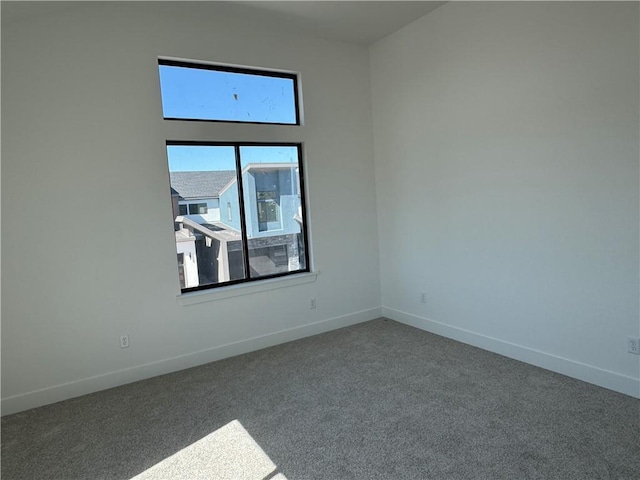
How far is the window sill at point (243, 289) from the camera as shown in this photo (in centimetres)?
350

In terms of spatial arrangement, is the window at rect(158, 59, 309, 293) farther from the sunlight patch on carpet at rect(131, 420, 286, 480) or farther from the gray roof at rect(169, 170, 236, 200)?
the sunlight patch on carpet at rect(131, 420, 286, 480)

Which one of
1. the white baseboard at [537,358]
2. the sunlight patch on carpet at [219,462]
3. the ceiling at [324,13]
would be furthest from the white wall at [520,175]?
the sunlight patch on carpet at [219,462]

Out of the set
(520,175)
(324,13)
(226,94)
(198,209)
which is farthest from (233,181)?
(520,175)

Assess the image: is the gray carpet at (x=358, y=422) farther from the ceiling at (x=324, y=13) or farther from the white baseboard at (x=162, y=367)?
the ceiling at (x=324, y=13)

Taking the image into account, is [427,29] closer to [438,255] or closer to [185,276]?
[438,255]

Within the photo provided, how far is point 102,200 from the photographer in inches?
123

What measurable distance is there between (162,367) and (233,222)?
4.62 feet

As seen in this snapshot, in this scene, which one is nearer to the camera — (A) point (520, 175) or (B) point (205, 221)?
(A) point (520, 175)

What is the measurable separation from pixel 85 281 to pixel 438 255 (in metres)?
3.09

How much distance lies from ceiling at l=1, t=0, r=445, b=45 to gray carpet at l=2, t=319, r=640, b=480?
283cm

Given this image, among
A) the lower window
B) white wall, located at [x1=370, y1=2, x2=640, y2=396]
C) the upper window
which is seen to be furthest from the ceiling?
the lower window

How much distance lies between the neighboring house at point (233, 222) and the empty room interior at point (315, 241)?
0.02 meters

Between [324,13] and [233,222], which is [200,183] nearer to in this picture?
[233,222]

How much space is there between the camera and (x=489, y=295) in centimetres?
349
